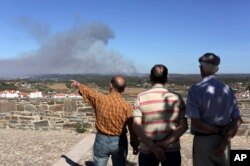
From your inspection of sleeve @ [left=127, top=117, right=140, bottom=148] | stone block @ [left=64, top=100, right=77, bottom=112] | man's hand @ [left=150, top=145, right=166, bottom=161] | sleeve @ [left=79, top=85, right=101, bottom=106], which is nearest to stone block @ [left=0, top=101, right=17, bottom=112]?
stone block @ [left=64, top=100, right=77, bottom=112]

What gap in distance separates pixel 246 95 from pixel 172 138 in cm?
882

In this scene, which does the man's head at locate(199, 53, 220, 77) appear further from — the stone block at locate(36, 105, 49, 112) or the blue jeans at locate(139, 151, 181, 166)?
the stone block at locate(36, 105, 49, 112)

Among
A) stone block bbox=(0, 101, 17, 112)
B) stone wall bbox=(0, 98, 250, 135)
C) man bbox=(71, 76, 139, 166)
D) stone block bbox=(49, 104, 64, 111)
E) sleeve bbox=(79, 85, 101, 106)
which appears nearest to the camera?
man bbox=(71, 76, 139, 166)

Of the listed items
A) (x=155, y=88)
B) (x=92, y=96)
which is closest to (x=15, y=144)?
(x=92, y=96)

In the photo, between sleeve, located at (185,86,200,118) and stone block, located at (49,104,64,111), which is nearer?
sleeve, located at (185,86,200,118)

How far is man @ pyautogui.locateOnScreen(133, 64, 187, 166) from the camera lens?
4102mm

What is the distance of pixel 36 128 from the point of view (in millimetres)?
11883

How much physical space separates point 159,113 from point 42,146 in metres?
5.70

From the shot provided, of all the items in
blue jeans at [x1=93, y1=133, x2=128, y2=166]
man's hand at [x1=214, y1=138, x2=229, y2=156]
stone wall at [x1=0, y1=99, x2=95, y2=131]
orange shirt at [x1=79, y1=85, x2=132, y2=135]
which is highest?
orange shirt at [x1=79, y1=85, x2=132, y2=135]

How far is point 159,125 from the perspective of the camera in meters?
4.11

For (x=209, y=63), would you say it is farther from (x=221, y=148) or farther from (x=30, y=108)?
(x=30, y=108)

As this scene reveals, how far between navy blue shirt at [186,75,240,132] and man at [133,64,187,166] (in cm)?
15

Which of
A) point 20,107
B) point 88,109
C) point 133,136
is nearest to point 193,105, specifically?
point 133,136

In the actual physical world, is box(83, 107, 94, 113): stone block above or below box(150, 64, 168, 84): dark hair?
below
